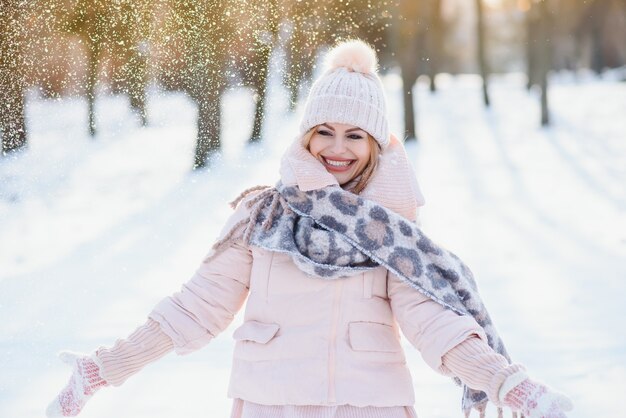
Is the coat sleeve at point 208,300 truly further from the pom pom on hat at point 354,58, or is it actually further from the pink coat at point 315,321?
the pom pom on hat at point 354,58

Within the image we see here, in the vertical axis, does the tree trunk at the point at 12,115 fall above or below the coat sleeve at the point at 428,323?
below

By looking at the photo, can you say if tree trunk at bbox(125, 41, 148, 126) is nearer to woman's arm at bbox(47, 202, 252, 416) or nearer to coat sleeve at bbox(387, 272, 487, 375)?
woman's arm at bbox(47, 202, 252, 416)

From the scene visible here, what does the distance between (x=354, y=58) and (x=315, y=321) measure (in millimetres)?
707

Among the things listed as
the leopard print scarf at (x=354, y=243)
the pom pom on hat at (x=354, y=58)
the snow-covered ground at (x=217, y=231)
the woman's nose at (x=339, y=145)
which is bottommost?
the snow-covered ground at (x=217, y=231)

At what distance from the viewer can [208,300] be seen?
2277mm

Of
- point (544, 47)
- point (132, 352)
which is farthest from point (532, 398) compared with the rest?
point (544, 47)

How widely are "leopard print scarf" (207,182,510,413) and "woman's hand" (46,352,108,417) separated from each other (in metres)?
0.43

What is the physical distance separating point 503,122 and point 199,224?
348 inches

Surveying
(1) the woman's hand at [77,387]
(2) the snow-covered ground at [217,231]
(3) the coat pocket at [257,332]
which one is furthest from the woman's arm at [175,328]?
(2) the snow-covered ground at [217,231]

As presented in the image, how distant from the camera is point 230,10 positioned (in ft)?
31.0

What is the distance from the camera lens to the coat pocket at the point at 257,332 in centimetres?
214

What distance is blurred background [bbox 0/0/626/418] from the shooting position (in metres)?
4.46

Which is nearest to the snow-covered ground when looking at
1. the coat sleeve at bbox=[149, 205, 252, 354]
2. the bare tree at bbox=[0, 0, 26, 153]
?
the bare tree at bbox=[0, 0, 26, 153]

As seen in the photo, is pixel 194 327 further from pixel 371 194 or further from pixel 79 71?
pixel 79 71
